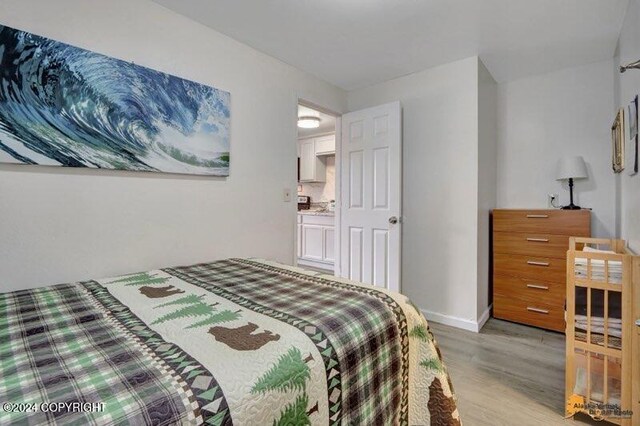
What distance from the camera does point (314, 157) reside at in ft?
Answer: 17.9

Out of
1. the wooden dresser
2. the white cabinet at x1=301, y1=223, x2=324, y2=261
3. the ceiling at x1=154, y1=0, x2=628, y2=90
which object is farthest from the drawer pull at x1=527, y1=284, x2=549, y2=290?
the white cabinet at x1=301, y1=223, x2=324, y2=261

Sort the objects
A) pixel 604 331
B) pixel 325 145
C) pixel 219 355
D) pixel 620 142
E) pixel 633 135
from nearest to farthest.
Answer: pixel 219 355 → pixel 604 331 → pixel 633 135 → pixel 620 142 → pixel 325 145

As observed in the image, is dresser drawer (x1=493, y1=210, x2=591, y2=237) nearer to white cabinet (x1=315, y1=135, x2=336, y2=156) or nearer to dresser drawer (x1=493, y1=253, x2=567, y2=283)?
dresser drawer (x1=493, y1=253, x2=567, y2=283)

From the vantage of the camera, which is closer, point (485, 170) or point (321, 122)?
Answer: point (485, 170)

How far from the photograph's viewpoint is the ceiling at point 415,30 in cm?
190

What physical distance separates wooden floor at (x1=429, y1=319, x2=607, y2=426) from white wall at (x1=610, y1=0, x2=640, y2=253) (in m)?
0.90

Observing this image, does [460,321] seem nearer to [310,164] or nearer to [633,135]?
[633,135]

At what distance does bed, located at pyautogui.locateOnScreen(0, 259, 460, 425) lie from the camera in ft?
2.05

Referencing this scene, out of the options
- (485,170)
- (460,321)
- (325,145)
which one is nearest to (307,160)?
(325,145)

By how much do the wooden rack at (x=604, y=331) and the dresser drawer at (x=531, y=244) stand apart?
974 millimetres

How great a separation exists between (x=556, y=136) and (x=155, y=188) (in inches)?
132

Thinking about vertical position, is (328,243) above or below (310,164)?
below

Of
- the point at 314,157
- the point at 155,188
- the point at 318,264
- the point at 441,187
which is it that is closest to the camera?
the point at 155,188

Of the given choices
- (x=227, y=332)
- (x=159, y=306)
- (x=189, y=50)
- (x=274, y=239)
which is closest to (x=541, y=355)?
(x=274, y=239)
